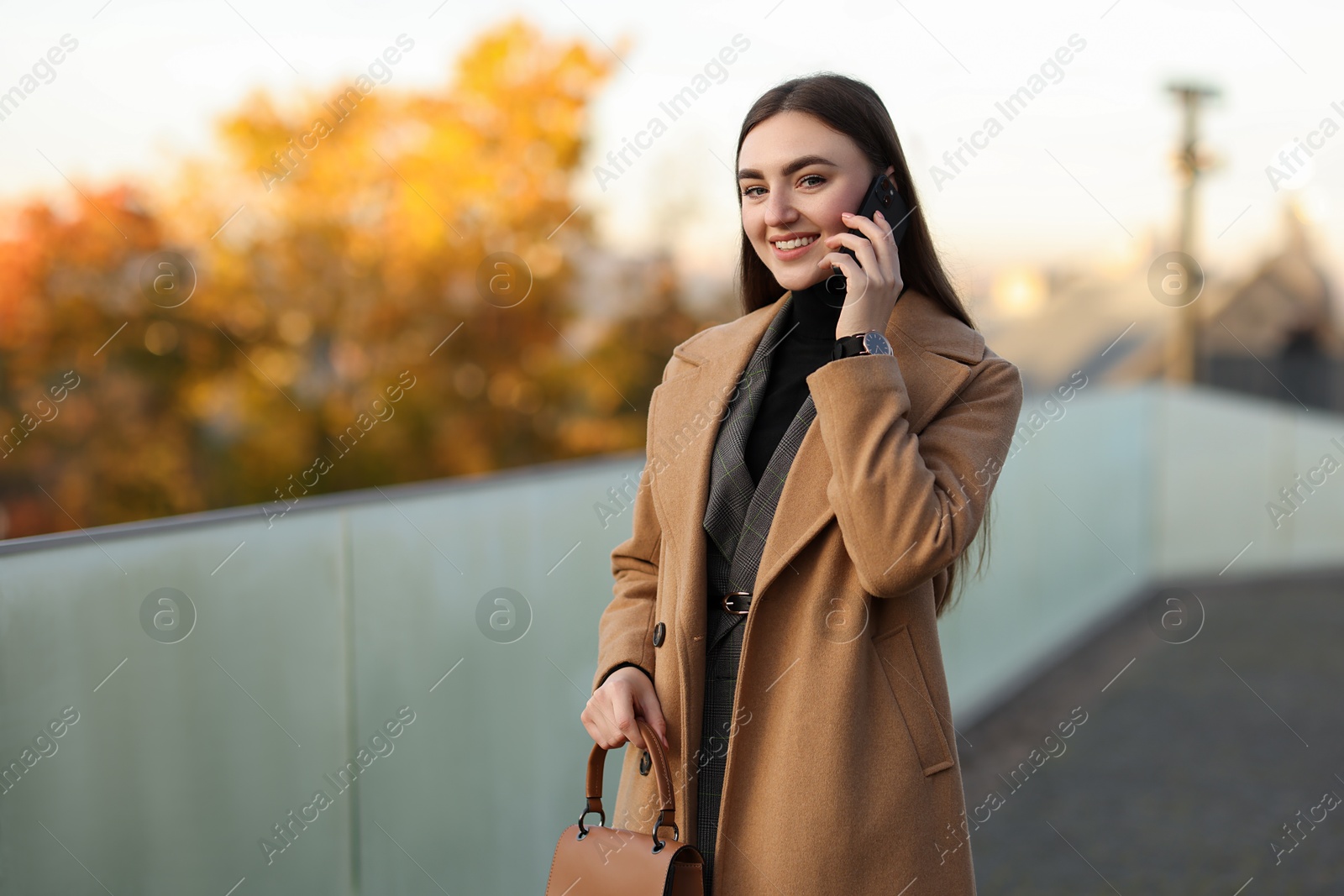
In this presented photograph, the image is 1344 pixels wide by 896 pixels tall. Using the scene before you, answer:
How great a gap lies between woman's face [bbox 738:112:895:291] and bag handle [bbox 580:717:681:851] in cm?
80

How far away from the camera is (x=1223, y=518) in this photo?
10.8 m

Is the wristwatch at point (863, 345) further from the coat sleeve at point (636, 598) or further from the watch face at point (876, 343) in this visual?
the coat sleeve at point (636, 598)

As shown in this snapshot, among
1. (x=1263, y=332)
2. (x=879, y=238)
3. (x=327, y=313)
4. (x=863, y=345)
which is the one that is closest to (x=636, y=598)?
(x=863, y=345)

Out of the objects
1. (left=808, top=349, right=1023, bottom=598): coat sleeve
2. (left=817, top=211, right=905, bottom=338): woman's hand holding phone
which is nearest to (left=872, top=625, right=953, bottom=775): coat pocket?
(left=808, top=349, right=1023, bottom=598): coat sleeve

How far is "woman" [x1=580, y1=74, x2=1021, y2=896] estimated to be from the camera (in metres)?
1.77

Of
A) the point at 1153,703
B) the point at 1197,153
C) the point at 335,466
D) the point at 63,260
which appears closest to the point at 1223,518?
the point at 1153,703

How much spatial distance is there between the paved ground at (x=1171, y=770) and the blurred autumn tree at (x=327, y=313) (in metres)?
11.4

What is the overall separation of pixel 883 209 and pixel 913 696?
31.8 inches

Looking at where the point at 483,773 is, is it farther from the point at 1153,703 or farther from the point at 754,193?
the point at 1153,703

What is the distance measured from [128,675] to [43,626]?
0.21 meters

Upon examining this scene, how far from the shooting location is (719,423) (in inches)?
81.1

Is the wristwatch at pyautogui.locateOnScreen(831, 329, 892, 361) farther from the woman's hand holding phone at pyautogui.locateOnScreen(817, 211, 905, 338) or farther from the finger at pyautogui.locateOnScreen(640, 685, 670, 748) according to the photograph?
the finger at pyautogui.locateOnScreen(640, 685, 670, 748)

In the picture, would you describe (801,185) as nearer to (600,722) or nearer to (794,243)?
(794,243)

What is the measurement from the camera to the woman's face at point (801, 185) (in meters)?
1.89
